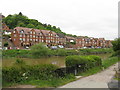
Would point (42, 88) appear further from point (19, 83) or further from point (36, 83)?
point (19, 83)

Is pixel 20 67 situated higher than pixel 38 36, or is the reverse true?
pixel 38 36

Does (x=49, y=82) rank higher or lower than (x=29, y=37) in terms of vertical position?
lower

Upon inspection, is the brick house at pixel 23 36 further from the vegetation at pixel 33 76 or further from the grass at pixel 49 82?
the grass at pixel 49 82

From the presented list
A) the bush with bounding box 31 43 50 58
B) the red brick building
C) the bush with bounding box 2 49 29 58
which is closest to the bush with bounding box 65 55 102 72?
the bush with bounding box 31 43 50 58

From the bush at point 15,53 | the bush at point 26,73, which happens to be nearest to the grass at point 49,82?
the bush at point 26,73

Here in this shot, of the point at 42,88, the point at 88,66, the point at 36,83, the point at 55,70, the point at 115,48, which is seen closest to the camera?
the point at 42,88

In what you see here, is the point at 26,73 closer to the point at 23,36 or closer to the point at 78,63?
the point at 78,63

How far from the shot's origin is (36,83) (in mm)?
8820

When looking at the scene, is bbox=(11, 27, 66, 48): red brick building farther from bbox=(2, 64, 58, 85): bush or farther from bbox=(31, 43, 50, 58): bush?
bbox=(2, 64, 58, 85): bush

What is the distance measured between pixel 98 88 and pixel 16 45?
54.5 metres

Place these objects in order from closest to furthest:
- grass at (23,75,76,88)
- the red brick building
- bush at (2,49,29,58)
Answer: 1. grass at (23,75,76,88)
2. bush at (2,49,29,58)
3. the red brick building

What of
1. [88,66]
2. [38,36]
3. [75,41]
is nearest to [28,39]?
[38,36]

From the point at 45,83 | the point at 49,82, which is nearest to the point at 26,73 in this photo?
the point at 45,83

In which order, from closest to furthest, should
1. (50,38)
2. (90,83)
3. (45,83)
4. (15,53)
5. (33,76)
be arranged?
(45,83) < (33,76) < (90,83) < (15,53) < (50,38)
